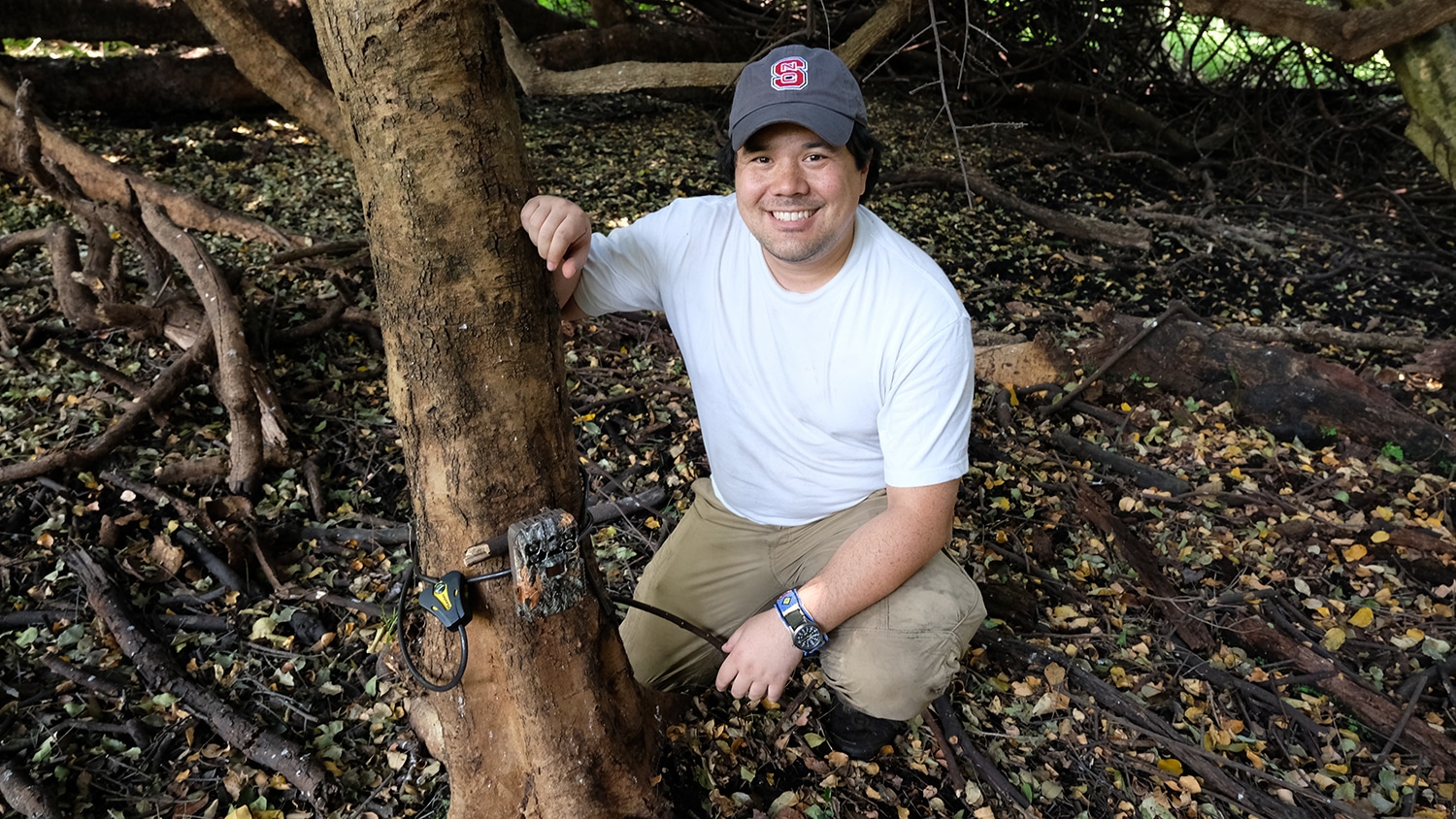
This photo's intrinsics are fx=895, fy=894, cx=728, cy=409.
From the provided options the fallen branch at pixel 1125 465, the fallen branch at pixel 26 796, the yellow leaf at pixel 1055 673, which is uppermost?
the fallen branch at pixel 1125 465

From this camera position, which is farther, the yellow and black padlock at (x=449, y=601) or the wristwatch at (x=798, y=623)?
the wristwatch at (x=798, y=623)

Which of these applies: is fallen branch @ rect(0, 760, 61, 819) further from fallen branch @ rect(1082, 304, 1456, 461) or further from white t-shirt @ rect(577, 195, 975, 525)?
fallen branch @ rect(1082, 304, 1456, 461)

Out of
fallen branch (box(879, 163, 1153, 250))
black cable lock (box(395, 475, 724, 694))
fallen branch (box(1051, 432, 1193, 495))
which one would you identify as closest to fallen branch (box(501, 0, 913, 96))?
fallen branch (box(879, 163, 1153, 250))

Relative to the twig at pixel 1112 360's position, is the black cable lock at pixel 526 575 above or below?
above

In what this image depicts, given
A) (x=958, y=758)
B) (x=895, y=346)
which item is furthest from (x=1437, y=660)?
(x=895, y=346)

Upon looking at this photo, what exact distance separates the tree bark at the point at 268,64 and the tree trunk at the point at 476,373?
268cm

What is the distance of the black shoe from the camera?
227 cm

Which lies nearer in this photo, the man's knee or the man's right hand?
the man's right hand

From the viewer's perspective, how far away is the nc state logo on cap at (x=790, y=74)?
1.91 meters

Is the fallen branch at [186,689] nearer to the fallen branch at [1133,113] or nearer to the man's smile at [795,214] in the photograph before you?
the man's smile at [795,214]

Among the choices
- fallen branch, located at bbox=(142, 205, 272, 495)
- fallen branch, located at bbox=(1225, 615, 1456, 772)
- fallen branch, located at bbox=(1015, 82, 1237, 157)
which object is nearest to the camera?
fallen branch, located at bbox=(1225, 615, 1456, 772)

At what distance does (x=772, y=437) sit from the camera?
219 centimetres

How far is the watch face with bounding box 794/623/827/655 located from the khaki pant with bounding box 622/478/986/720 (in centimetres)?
14

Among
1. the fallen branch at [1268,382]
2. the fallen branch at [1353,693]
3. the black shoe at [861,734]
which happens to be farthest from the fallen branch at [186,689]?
the fallen branch at [1268,382]
